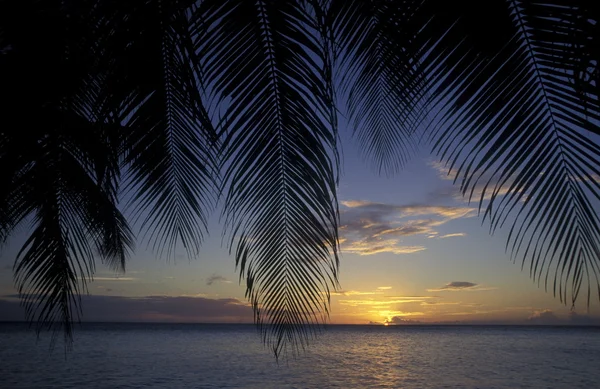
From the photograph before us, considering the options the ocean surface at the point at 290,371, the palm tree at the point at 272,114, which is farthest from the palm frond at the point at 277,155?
the ocean surface at the point at 290,371

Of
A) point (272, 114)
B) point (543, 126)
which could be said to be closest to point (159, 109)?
point (272, 114)

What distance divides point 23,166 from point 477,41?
2811mm

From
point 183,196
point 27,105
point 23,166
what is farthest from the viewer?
point 23,166

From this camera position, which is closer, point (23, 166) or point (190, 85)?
point (190, 85)

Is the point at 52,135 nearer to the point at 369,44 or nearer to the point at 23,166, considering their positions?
the point at 23,166

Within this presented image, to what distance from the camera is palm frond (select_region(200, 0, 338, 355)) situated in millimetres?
1957

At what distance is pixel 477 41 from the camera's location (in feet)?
4.62

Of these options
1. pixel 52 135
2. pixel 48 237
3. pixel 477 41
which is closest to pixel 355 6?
pixel 477 41

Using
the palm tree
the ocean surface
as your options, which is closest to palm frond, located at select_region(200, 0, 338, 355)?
the palm tree

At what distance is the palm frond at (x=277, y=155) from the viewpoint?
6.42 ft

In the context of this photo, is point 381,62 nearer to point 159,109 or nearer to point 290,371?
point 159,109

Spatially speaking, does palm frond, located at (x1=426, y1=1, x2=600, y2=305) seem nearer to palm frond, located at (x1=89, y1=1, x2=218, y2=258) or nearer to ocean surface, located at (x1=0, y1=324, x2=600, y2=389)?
palm frond, located at (x1=89, y1=1, x2=218, y2=258)

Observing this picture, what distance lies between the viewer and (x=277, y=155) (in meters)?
2.02

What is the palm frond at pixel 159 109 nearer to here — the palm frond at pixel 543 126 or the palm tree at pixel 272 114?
the palm tree at pixel 272 114
